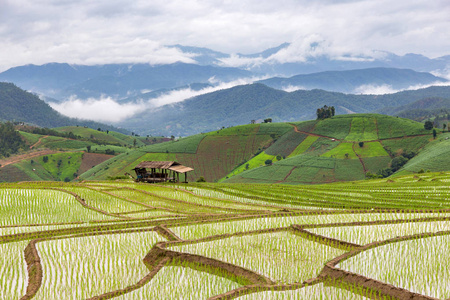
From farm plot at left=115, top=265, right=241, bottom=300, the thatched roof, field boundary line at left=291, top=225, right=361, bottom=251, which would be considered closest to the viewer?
farm plot at left=115, top=265, right=241, bottom=300

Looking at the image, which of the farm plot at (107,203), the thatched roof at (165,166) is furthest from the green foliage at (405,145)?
the farm plot at (107,203)

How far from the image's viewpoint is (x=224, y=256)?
17406 mm

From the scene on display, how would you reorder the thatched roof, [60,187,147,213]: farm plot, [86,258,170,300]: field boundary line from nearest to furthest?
[86,258,170,300]: field boundary line < [60,187,147,213]: farm plot < the thatched roof

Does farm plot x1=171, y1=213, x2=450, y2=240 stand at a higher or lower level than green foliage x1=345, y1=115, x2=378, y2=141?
lower

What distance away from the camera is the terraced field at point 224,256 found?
1356 centimetres

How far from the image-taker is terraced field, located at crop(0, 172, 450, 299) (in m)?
13.6

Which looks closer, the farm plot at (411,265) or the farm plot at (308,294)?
the farm plot at (308,294)

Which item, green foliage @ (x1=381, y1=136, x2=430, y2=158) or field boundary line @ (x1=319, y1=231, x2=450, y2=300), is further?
green foliage @ (x1=381, y1=136, x2=430, y2=158)

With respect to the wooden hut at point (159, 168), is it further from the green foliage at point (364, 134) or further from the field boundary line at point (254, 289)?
the green foliage at point (364, 134)

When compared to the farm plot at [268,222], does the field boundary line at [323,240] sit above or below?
above

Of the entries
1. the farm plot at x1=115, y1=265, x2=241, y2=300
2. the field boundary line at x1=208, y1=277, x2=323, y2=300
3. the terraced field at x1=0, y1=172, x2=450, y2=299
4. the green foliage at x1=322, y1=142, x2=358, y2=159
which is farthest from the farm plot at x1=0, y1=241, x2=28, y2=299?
the green foliage at x1=322, y1=142, x2=358, y2=159

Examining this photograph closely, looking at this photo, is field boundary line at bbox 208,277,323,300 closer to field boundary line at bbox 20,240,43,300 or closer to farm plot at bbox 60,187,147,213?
field boundary line at bbox 20,240,43,300

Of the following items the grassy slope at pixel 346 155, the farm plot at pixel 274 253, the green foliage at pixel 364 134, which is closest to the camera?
the farm plot at pixel 274 253

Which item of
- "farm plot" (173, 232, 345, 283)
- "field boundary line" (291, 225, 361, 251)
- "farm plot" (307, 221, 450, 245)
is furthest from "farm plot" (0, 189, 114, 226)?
"farm plot" (307, 221, 450, 245)
